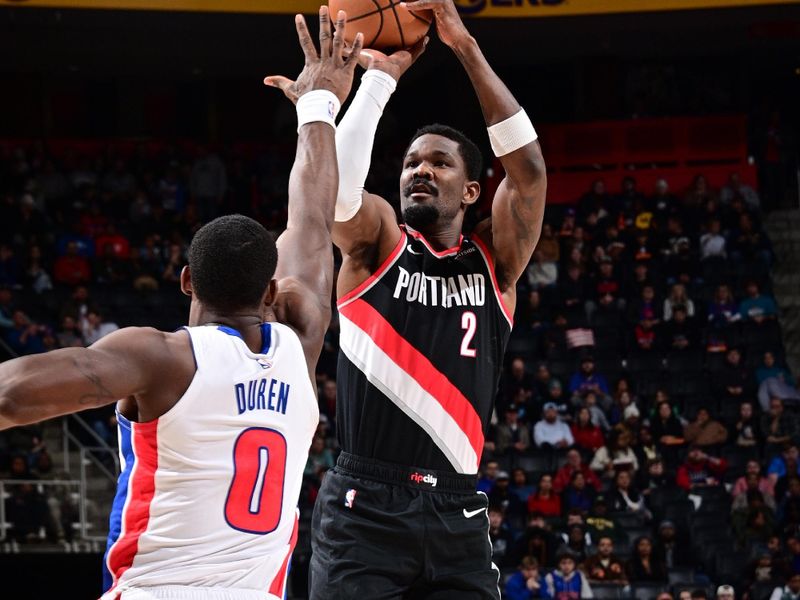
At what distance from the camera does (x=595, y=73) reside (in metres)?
22.7

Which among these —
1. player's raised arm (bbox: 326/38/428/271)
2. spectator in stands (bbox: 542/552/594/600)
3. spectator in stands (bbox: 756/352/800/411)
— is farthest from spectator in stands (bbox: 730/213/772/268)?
player's raised arm (bbox: 326/38/428/271)

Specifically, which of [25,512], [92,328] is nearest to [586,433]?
[92,328]

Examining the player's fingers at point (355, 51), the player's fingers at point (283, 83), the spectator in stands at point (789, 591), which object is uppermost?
the player's fingers at point (355, 51)

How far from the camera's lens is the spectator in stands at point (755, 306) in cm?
1769

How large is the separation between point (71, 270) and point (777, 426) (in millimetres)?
9121

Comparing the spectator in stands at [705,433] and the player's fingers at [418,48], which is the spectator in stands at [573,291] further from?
the player's fingers at [418,48]

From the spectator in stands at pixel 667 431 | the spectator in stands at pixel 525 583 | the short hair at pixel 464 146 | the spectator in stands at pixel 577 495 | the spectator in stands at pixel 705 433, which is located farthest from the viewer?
the spectator in stands at pixel 705 433

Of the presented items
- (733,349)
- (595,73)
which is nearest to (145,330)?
(733,349)

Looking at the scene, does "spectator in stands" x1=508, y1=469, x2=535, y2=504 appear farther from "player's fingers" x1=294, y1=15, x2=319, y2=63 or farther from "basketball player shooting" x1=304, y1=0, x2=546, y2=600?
"player's fingers" x1=294, y1=15, x2=319, y2=63

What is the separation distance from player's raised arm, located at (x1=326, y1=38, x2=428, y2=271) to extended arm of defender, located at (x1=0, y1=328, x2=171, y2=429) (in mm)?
1805

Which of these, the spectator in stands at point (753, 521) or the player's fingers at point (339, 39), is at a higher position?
the player's fingers at point (339, 39)

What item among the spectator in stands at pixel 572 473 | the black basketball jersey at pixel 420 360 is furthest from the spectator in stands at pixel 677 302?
the black basketball jersey at pixel 420 360

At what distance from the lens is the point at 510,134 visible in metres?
5.56

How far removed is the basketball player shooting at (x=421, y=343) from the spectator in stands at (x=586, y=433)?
9.76 metres
